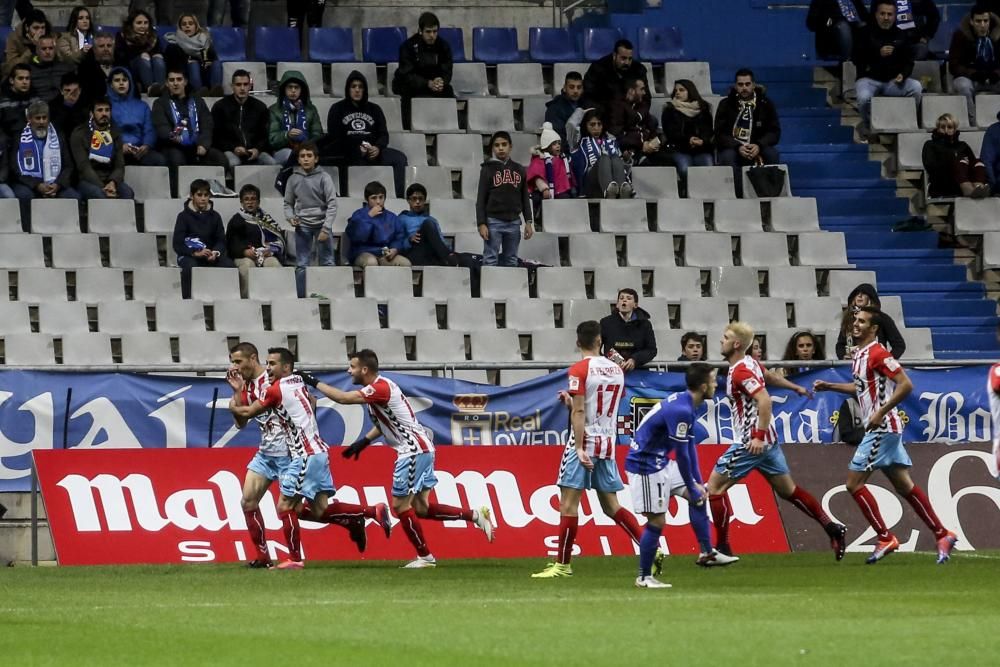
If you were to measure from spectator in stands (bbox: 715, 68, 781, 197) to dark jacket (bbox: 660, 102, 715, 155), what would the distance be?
15 centimetres

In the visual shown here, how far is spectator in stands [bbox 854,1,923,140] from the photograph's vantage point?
25656 millimetres

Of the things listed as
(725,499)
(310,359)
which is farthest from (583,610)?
(310,359)

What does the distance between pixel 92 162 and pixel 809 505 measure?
34.8ft

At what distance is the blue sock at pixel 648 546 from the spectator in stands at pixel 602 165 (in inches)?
408

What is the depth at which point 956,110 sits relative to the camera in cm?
2569

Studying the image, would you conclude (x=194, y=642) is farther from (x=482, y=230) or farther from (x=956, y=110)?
(x=956, y=110)

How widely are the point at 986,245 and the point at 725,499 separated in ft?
29.8

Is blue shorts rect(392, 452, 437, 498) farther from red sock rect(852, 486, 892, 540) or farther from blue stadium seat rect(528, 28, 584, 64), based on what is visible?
blue stadium seat rect(528, 28, 584, 64)

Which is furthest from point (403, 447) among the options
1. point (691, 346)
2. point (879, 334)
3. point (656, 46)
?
point (656, 46)

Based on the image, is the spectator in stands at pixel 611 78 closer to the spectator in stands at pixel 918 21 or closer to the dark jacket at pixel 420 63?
the dark jacket at pixel 420 63

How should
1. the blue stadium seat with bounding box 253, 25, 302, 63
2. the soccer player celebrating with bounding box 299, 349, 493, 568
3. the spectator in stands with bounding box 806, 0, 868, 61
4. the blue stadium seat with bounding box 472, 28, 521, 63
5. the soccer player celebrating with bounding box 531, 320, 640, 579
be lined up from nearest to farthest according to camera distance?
1. the soccer player celebrating with bounding box 531, 320, 640, 579
2. the soccer player celebrating with bounding box 299, 349, 493, 568
3. the blue stadium seat with bounding box 253, 25, 302, 63
4. the blue stadium seat with bounding box 472, 28, 521, 63
5. the spectator in stands with bounding box 806, 0, 868, 61

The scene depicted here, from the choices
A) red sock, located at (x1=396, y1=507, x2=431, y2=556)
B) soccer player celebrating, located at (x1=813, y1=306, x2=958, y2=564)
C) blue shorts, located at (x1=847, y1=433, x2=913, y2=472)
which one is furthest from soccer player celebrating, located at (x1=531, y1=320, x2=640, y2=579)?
blue shorts, located at (x1=847, y1=433, x2=913, y2=472)

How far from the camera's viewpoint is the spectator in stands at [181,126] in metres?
22.9

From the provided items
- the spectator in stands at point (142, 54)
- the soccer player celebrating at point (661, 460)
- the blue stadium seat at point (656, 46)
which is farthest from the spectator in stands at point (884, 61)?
the soccer player celebrating at point (661, 460)
